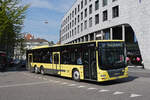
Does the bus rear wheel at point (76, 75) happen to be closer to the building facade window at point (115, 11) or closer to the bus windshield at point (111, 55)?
the bus windshield at point (111, 55)

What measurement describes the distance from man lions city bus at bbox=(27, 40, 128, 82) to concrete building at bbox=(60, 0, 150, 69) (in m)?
14.4

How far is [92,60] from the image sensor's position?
10.5 m

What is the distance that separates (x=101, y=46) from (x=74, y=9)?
134ft

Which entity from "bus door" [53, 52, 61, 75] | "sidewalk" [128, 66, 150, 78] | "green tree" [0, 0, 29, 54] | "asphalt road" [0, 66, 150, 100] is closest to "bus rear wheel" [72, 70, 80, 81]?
"asphalt road" [0, 66, 150, 100]

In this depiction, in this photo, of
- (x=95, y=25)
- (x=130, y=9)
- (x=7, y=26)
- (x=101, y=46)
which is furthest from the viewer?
(x=95, y=25)

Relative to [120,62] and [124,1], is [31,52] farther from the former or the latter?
[124,1]

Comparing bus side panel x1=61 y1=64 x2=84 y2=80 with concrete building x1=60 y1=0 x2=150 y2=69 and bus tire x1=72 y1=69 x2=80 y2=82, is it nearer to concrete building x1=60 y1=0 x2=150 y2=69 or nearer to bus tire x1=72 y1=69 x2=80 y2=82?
bus tire x1=72 y1=69 x2=80 y2=82

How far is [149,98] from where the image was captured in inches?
268

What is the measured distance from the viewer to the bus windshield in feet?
32.9

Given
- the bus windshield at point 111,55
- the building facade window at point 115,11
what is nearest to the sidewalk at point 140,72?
the bus windshield at point 111,55

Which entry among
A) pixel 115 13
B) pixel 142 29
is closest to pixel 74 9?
pixel 115 13

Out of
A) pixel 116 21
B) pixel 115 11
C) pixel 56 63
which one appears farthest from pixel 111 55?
pixel 115 11

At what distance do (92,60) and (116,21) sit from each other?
19.9 meters

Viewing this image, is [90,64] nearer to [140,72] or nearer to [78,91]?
[78,91]
